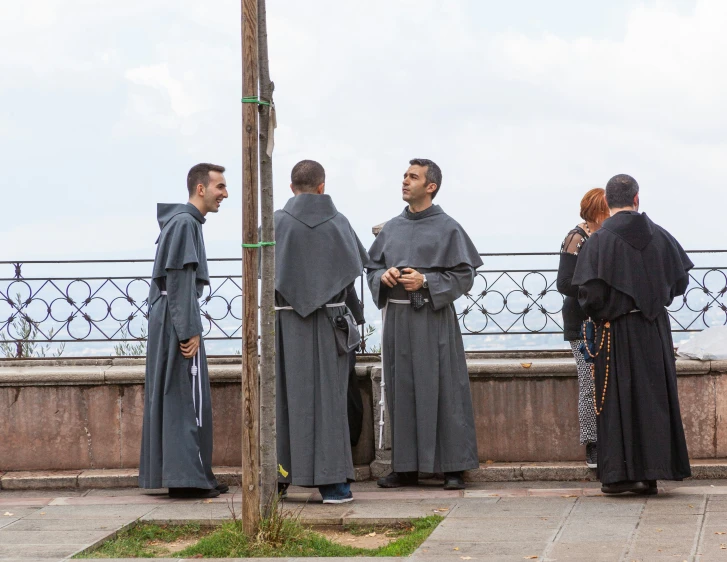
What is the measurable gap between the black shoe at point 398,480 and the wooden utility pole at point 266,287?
1.89 meters

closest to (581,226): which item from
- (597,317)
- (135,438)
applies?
(597,317)

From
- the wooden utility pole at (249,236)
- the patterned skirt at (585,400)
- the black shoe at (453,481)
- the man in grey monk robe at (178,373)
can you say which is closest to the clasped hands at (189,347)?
the man in grey monk robe at (178,373)

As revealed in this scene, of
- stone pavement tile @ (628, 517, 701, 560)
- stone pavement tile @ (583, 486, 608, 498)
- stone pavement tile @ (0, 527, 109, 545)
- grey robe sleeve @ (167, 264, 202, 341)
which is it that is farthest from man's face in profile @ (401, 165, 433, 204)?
stone pavement tile @ (0, 527, 109, 545)

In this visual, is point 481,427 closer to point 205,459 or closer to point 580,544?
point 205,459

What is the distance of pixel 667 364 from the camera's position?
22.8 feet

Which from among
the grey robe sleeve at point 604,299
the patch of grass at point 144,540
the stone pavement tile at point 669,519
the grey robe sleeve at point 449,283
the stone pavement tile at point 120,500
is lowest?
the patch of grass at point 144,540

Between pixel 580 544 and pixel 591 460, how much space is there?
2206mm

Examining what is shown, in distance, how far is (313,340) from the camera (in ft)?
23.5

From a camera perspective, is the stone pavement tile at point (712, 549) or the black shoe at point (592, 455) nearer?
the stone pavement tile at point (712, 549)

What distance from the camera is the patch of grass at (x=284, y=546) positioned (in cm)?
556

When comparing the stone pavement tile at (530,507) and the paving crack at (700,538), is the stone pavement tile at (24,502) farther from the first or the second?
the paving crack at (700,538)

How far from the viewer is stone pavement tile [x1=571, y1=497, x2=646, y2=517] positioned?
6.37 m

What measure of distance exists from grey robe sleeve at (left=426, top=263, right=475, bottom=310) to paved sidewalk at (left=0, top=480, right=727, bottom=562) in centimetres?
127

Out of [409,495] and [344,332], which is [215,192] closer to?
[344,332]
